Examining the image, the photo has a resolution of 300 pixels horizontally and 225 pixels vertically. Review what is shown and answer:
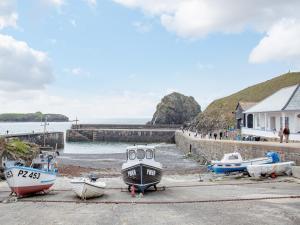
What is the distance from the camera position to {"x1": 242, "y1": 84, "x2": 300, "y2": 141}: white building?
1441 inches

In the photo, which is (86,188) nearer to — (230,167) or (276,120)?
(230,167)

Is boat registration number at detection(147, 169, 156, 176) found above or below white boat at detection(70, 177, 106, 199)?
above

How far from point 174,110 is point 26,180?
376ft

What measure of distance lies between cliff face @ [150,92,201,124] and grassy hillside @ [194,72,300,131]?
93.2 feet

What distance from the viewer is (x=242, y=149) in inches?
1271

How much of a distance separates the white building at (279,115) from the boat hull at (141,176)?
60.4 feet

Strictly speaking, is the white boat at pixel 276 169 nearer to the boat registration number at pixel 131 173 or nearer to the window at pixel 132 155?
the window at pixel 132 155

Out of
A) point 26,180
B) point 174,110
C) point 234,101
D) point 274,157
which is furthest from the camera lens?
point 174,110

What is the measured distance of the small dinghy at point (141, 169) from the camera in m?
19.4

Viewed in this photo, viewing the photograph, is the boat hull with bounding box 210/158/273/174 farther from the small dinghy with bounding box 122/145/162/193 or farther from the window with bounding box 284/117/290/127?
the window with bounding box 284/117/290/127

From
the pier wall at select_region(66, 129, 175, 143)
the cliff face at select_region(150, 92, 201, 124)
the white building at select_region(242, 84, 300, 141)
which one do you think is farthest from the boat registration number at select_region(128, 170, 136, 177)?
the cliff face at select_region(150, 92, 201, 124)

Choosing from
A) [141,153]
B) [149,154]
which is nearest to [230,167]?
[149,154]

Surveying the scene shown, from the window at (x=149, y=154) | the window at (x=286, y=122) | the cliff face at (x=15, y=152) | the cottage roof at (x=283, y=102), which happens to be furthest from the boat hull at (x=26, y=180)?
the window at (x=286, y=122)

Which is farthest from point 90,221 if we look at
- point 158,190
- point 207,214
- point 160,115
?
point 160,115
